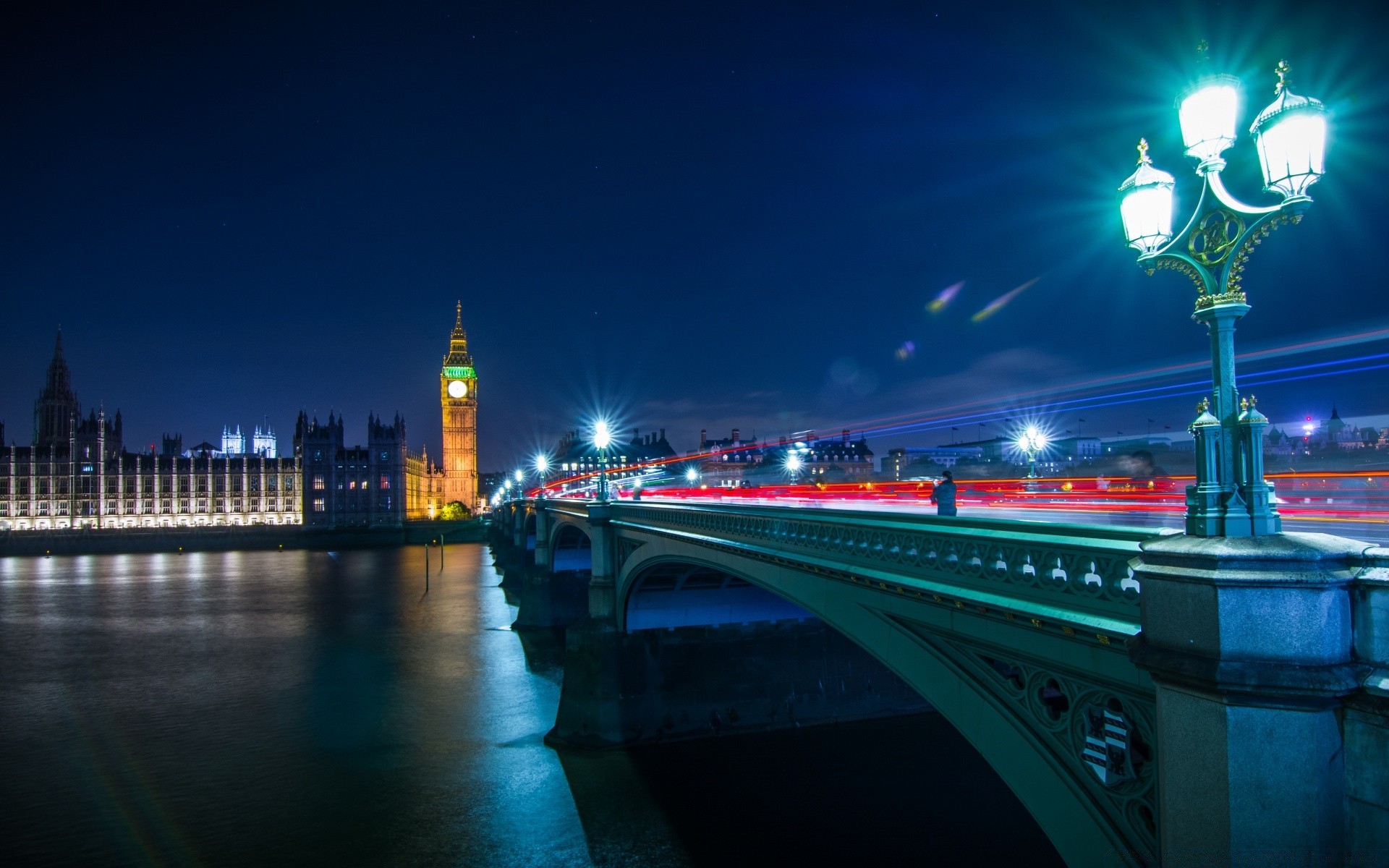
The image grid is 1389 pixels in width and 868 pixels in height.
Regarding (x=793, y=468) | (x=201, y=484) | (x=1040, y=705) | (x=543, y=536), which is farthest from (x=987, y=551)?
(x=201, y=484)

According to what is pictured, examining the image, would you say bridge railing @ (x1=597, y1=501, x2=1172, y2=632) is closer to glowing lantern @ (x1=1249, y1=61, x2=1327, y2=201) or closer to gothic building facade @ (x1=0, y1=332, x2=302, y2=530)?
glowing lantern @ (x1=1249, y1=61, x2=1327, y2=201)

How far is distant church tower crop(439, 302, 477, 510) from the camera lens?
17762 centimetres

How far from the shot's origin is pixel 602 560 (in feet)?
90.1

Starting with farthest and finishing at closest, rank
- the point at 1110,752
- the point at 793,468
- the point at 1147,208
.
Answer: the point at 793,468 < the point at 1110,752 < the point at 1147,208

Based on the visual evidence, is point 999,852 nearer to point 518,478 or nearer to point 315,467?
point 518,478

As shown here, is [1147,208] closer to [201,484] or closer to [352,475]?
[352,475]

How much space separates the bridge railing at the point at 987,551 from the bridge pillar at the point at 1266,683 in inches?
25.4

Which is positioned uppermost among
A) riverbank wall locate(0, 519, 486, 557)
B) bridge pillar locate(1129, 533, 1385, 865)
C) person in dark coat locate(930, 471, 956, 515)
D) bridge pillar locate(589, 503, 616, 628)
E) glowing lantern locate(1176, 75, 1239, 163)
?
glowing lantern locate(1176, 75, 1239, 163)

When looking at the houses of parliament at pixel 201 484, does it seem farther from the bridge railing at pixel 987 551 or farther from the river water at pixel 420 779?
the bridge railing at pixel 987 551

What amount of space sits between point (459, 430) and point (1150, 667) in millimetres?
185606

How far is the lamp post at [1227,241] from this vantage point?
483cm

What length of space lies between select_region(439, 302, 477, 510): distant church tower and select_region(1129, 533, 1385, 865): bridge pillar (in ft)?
574

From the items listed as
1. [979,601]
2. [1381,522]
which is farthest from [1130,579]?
[1381,522]

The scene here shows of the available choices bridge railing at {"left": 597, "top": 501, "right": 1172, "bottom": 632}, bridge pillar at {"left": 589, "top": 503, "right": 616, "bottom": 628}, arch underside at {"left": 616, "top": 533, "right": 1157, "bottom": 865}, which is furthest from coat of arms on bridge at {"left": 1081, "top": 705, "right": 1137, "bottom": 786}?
bridge pillar at {"left": 589, "top": 503, "right": 616, "bottom": 628}
